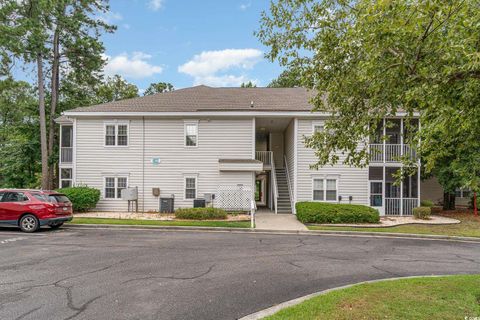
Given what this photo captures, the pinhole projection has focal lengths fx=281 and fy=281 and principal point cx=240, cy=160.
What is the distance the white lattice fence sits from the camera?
16.3m

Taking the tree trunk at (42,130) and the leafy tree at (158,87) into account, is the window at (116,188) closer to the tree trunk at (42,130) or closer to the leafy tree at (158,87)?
the tree trunk at (42,130)

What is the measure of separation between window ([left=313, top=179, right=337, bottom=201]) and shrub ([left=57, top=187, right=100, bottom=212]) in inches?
522

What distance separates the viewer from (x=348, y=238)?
11.0 meters

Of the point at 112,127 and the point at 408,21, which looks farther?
the point at 112,127

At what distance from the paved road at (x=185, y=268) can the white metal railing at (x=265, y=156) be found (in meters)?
9.13

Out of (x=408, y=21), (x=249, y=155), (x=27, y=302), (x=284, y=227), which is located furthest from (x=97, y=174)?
(x=408, y=21)

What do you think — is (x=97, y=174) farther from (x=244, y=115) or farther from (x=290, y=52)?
(x=290, y=52)

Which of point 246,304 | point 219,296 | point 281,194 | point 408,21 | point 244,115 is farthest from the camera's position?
point 281,194

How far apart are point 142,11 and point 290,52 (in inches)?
546

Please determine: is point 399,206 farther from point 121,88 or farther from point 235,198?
point 121,88

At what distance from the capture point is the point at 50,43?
21.2 meters

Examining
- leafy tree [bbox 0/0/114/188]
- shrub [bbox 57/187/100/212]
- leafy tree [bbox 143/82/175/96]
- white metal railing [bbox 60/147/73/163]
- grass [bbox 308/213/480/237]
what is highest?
leafy tree [bbox 143/82/175/96]

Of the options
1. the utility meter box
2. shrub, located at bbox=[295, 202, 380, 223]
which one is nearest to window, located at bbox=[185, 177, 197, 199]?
the utility meter box

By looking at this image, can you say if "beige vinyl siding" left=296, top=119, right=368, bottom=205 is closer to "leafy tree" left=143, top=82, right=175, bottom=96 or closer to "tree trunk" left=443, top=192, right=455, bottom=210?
"tree trunk" left=443, top=192, right=455, bottom=210
